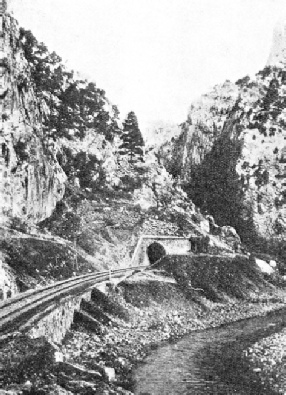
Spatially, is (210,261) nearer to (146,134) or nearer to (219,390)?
(219,390)

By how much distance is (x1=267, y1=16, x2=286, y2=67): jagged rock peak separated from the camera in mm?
145637

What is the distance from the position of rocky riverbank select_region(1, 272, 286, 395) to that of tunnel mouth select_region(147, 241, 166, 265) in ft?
41.1

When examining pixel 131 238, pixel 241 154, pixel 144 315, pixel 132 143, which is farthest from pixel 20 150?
pixel 241 154

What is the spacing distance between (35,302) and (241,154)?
327 ft

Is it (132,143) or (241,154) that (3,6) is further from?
(241,154)

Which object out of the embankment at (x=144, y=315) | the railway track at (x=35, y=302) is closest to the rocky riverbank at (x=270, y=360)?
the embankment at (x=144, y=315)

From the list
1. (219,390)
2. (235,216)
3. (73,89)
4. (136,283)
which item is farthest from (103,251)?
(235,216)

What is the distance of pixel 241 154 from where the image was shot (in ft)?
422

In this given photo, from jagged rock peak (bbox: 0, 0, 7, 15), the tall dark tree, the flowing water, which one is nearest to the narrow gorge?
the flowing water

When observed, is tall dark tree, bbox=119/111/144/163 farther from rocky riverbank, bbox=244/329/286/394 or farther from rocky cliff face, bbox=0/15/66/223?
rocky riverbank, bbox=244/329/286/394

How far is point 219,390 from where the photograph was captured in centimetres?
2831

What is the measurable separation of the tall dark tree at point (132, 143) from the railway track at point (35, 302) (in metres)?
55.2

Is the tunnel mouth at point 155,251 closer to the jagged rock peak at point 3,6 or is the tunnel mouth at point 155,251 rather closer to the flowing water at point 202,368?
the flowing water at point 202,368

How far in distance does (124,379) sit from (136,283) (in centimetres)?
2669
